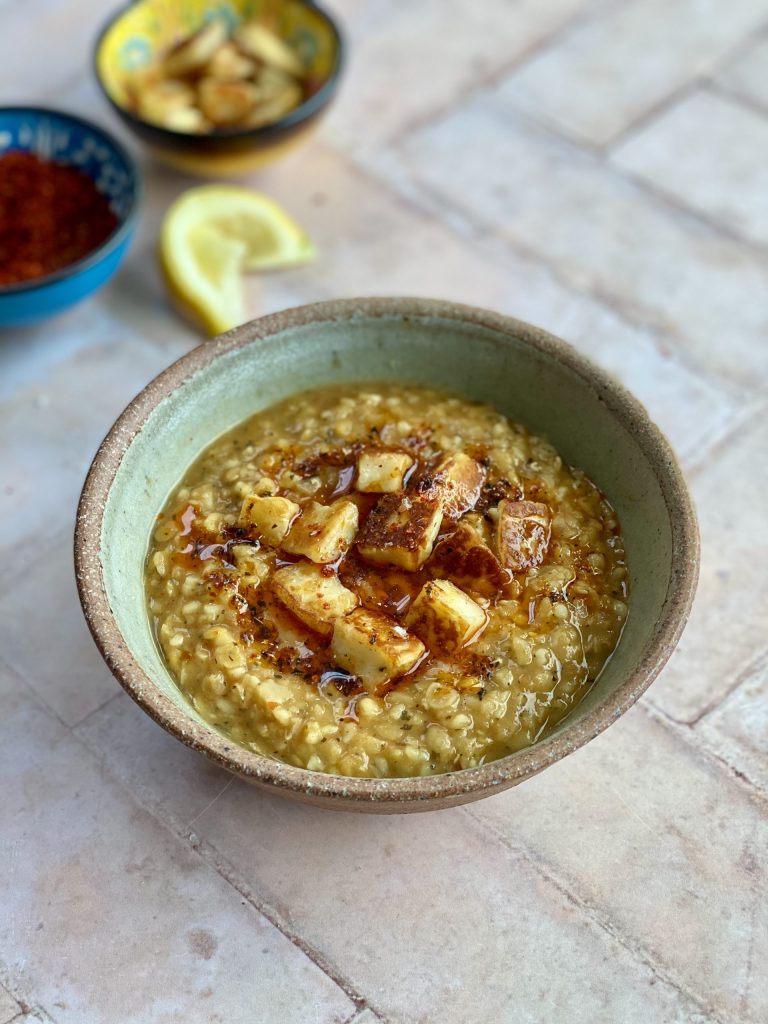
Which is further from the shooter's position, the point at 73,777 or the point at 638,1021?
the point at 73,777

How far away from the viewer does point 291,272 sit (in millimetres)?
3500

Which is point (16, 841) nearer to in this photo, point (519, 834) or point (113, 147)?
point (519, 834)

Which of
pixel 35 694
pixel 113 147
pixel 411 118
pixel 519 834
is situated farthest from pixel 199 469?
pixel 411 118

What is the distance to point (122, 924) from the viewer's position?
2275mm

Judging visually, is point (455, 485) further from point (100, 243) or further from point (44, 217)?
point (44, 217)

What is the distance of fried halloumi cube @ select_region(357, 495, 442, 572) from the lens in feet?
7.30

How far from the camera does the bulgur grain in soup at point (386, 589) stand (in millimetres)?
2094

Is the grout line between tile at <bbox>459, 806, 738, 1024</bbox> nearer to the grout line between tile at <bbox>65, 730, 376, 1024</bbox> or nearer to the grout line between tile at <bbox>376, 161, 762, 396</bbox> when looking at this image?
the grout line between tile at <bbox>65, 730, 376, 1024</bbox>

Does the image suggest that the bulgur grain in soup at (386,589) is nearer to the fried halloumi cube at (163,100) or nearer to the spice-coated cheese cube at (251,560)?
the spice-coated cheese cube at (251,560)

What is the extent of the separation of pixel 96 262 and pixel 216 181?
0.75 m

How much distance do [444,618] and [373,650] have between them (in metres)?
0.15

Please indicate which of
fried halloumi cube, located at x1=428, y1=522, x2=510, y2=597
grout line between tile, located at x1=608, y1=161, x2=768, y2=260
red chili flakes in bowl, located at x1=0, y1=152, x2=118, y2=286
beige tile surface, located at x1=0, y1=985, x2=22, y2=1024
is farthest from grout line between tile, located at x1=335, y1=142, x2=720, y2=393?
beige tile surface, located at x1=0, y1=985, x2=22, y2=1024

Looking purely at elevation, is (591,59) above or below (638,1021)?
above

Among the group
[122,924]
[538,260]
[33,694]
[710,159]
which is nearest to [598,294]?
[538,260]
